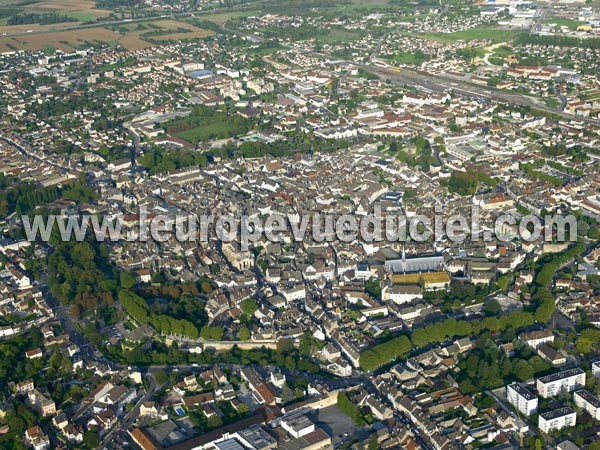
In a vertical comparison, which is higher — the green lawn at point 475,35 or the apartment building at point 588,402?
the green lawn at point 475,35

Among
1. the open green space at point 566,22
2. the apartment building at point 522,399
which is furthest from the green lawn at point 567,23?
the apartment building at point 522,399

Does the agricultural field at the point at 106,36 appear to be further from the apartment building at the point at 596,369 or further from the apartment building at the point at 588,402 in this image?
the apartment building at the point at 588,402

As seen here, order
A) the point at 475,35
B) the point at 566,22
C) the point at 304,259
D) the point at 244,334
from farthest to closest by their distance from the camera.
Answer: the point at 566,22, the point at 475,35, the point at 304,259, the point at 244,334

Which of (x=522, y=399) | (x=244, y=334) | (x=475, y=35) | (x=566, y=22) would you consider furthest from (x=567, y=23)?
(x=522, y=399)

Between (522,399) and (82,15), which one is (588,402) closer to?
(522,399)

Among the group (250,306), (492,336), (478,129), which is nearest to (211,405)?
(250,306)

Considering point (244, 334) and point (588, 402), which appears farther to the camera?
point (244, 334)

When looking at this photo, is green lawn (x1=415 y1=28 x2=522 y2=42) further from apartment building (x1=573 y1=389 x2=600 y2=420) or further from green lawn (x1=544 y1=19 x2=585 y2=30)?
apartment building (x1=573 y1=389 x2=600 y2=420)
